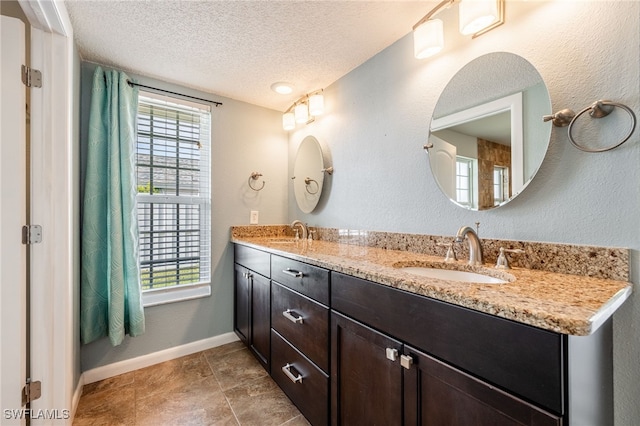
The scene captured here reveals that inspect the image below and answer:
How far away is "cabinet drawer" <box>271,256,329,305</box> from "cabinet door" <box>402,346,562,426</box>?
18.1 inches

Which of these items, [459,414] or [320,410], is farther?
[320,410]

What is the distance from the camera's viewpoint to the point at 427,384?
84 centimetres

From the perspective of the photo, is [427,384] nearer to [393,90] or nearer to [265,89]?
[393,90]

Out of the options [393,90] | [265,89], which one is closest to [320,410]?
[393,90]

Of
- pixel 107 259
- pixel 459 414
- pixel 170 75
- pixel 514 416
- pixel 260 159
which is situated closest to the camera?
pixel 514 416

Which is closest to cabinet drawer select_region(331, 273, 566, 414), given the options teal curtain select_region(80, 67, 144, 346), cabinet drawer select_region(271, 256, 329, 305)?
cabinet drawer select_region(271, 256, 329, 305)

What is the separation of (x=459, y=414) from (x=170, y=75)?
2.50 m

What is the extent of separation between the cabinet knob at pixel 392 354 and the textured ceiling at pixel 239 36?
153 cm

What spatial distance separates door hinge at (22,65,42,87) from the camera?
1231mm

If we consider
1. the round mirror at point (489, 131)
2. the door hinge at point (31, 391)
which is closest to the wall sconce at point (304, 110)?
the round mirror at point (489, 131)

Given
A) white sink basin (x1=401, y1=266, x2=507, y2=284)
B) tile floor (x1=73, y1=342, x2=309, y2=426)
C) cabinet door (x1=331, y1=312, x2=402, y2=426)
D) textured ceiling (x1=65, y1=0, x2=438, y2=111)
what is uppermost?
textured ceiling (x1=65, y1=0, x2=438, y2=111)

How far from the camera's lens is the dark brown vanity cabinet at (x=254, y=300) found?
1.79 m

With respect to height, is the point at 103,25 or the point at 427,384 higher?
the point at 103,25

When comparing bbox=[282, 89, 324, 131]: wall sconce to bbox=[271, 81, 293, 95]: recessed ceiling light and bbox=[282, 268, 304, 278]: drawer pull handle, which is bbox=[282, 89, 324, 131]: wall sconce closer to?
bbox=[271, 81, 293, 95]: recessed ceiling light
